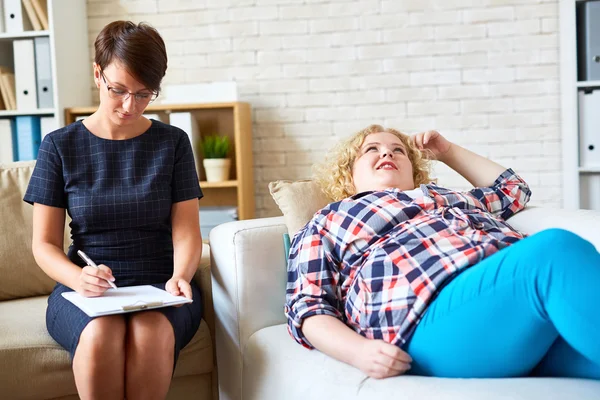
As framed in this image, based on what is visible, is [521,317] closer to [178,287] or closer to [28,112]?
[178,287]

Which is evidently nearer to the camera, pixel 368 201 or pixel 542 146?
pixel 368 201

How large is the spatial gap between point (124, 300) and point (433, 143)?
3.30ft

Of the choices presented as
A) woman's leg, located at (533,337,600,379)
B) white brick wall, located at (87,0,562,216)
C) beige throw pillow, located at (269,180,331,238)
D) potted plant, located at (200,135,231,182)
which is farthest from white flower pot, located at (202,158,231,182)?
woman's leg, located at (533,337,600,379)

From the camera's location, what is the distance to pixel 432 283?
4.30ft

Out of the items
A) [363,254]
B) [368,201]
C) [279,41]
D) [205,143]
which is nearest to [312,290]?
[363,254]

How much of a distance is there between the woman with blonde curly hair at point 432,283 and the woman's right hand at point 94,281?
16.7 inches

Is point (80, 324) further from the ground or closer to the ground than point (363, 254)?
closer to the ground

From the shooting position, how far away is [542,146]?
3137 millimetres

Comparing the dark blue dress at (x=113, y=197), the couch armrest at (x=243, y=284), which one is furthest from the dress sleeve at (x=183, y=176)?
the couch armrest at (x=243, y=284)

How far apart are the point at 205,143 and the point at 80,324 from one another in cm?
173

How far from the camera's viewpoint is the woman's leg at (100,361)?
141 cm

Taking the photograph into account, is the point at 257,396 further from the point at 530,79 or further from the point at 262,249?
the point at 530,79

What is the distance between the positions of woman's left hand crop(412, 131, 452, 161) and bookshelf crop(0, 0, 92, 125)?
1877mm

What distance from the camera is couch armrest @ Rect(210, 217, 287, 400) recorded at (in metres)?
1.68
